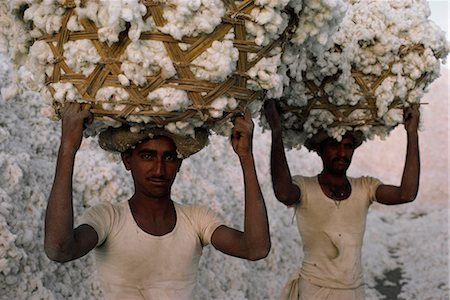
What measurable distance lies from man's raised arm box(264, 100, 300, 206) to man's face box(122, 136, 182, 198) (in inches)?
22.3

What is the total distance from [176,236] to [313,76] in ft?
2.65

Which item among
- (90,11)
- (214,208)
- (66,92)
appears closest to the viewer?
(90,11)

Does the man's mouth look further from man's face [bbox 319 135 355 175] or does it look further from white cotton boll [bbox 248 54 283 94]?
man's face [bbox 319 135 355 175]

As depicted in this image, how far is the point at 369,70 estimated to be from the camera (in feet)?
7.86

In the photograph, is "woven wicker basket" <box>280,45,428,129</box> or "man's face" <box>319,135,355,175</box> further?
"man's face" <box>319,135,355,175</box>

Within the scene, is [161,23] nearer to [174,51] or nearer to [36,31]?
[174,51]

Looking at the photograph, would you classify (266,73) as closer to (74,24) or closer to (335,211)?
(74,24)

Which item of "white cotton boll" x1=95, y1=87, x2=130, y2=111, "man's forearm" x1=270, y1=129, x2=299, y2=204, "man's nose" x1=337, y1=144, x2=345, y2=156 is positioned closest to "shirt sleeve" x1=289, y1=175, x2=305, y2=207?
"man's forearm" x1=270, y1=129, x2=299, y2=204

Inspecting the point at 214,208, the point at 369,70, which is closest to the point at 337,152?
the point at 369,70

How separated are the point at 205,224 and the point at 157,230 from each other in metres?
0.17

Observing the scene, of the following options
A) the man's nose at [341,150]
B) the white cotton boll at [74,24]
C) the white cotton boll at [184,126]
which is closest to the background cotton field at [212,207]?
the white cotton boll at [74,24]

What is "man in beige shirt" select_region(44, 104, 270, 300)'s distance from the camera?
1931 mm

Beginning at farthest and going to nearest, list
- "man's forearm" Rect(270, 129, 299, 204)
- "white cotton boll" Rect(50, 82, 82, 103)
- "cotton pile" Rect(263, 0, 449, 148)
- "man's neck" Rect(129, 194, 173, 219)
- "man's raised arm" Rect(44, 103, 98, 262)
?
"man's forearm" Rect(270, 129, 299, 204) → "cotton pile" Rect(263, 0, 449, 148) → "man's neck" Rect(129, 194, 173, 219) → "man's raised arm" Rect(44, 103, 98, 262) → "white cotton boll" Rect(50, 82, 82, 103)

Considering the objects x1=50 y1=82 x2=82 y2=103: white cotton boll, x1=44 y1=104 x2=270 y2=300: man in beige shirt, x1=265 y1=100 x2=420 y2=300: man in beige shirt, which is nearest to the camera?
x1=50 y1=82 x2=82 y2=103: white cotton boll
